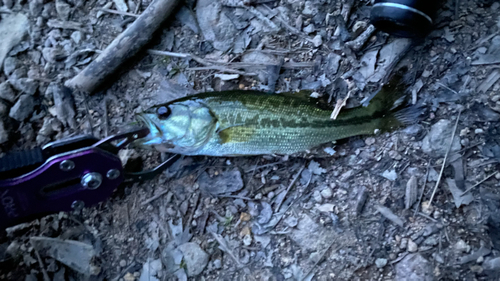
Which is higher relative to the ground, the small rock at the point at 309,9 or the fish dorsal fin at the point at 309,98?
the small rock at the point at 309,9

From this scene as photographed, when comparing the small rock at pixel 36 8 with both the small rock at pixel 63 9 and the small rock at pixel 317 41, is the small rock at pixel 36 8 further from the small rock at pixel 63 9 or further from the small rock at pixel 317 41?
the small rock at pixel 317 41

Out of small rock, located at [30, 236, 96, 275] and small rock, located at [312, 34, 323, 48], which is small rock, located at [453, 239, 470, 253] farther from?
small rock, located at [30, 236, 96, 275]

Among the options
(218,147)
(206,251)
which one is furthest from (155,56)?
(206,251)

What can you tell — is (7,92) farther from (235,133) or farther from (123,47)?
(235,133)

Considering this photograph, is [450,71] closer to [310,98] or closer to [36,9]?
[310,98]

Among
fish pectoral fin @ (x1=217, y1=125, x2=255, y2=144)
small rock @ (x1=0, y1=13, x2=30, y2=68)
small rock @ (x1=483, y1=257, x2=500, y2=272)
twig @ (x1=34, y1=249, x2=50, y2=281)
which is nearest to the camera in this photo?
small rock @ (x1=483, y1=257, x2=500, y2=272)

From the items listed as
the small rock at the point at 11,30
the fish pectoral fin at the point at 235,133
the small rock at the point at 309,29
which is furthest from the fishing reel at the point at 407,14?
the small rock at the point at 11,30

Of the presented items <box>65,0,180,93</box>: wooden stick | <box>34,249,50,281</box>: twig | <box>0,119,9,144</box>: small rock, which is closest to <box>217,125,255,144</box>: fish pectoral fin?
<box>65,0,180,93</box>: wooden stick

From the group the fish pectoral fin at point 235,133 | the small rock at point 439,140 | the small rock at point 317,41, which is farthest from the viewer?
the small rock at point 317,41
